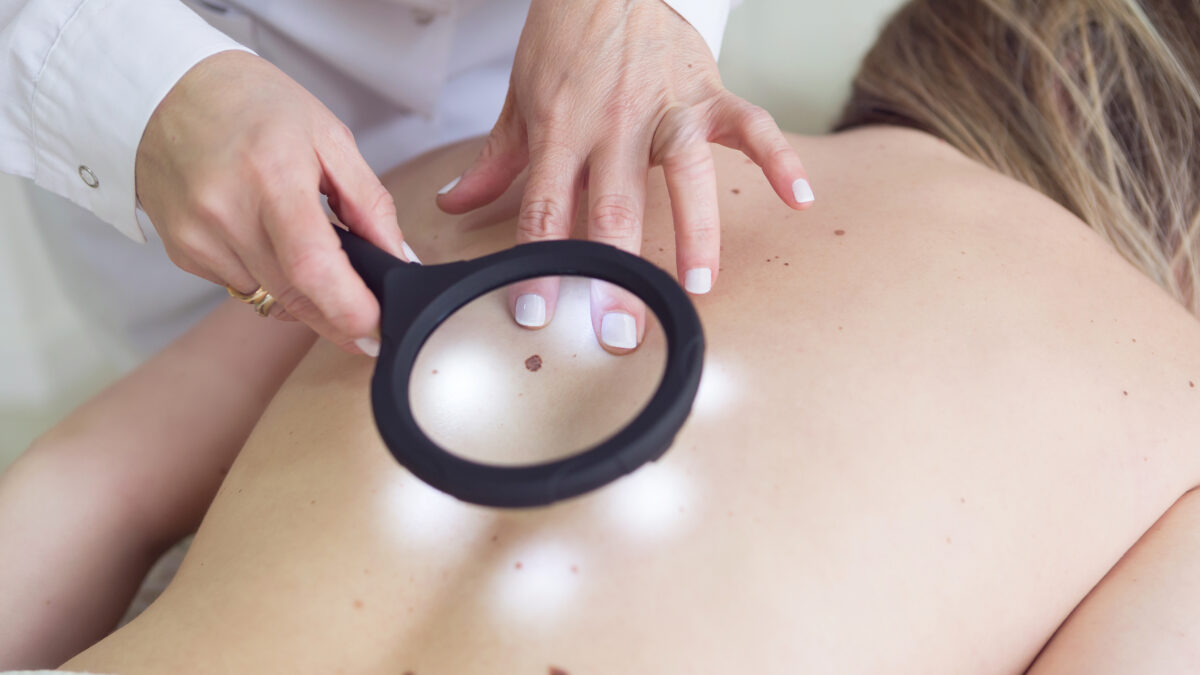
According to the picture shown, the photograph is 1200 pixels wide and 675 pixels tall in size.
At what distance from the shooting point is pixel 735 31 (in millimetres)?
1652

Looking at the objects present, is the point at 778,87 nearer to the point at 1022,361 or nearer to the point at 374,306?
the point at 1022,361

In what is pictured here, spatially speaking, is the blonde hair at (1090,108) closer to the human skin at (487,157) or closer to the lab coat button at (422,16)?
the human skin at (487,157)

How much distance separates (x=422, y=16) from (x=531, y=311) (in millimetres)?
531

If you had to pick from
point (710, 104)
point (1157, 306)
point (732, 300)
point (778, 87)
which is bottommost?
point (778, 87)

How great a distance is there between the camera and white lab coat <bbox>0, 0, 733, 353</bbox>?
0.77m

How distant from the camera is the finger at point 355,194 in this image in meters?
0.69

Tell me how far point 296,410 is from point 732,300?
15.3 inches

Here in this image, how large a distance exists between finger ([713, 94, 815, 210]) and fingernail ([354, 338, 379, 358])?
354mm

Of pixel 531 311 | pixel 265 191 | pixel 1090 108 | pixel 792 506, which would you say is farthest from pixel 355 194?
pixel 1090 108

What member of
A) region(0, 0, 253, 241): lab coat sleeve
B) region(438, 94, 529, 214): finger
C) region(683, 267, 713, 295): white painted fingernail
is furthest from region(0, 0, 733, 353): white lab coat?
region(683, 267, 713, 295): white painted fingernail

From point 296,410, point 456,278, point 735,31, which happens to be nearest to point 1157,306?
point 456,278

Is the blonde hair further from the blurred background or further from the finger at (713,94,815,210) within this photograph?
the blurred background

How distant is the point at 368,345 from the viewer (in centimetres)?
67

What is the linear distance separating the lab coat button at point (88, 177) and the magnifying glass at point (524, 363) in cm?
35
